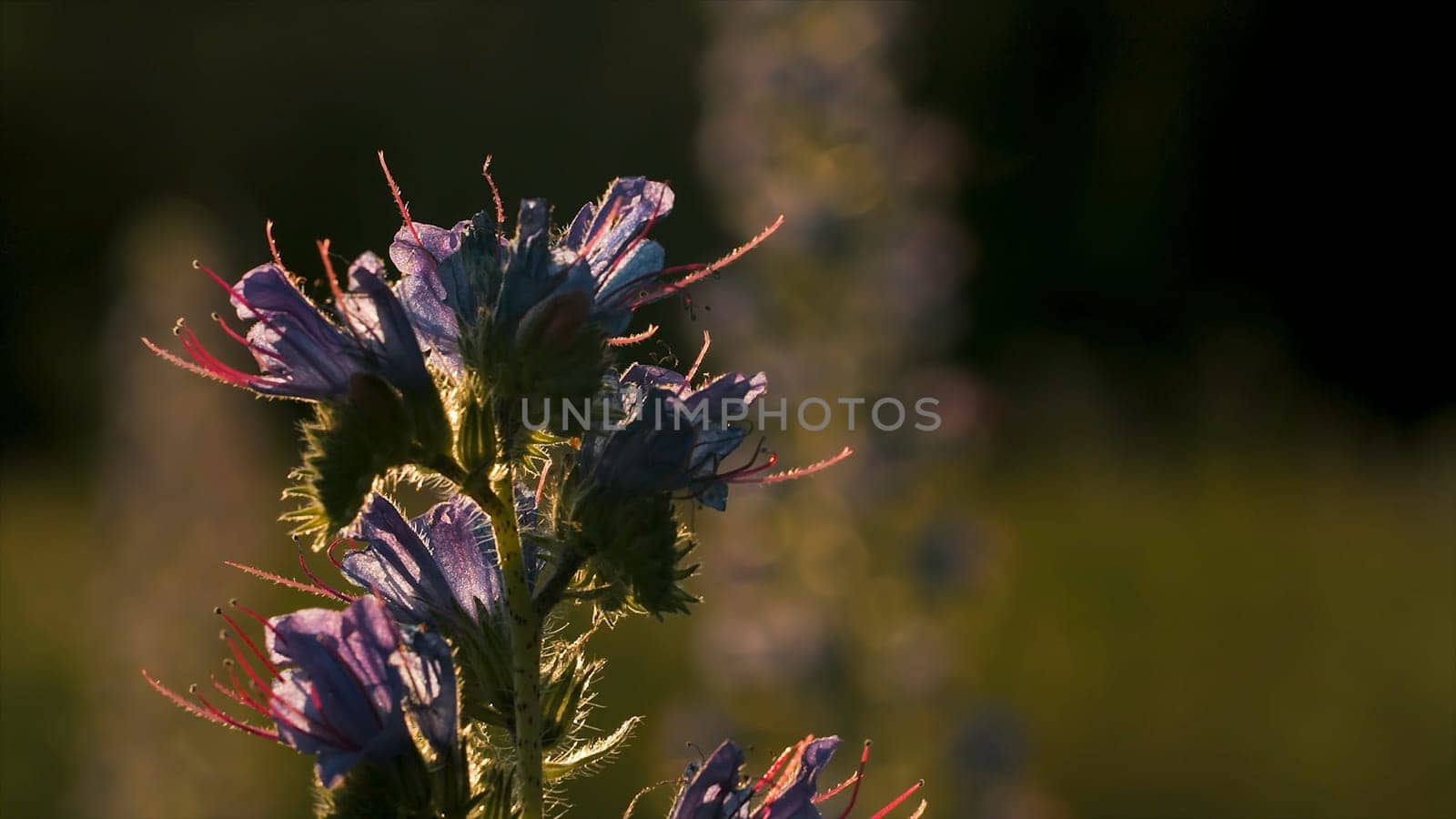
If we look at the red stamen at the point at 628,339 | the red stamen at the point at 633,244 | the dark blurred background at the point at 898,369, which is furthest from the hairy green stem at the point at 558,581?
the dark blurred background at the point at 898,369

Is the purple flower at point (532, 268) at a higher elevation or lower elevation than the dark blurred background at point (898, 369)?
higher

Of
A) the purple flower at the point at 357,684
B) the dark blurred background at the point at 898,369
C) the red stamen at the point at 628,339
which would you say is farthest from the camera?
the dark blurred background at the point at 898,369

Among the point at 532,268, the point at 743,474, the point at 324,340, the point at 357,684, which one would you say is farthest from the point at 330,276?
the point at 743,474

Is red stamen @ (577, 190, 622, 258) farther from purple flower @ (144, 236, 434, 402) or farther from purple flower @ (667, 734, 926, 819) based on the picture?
purple flower @ (667, 734, 926, 819)

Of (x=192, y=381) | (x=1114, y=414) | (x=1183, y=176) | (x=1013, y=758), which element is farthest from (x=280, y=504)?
(x=1183, y=176)

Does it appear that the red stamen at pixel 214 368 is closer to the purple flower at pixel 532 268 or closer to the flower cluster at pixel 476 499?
the flower cluster at pixel 476 499

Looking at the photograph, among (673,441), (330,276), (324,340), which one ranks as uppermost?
(330,276)

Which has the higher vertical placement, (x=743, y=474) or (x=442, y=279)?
(x=442, y=279)

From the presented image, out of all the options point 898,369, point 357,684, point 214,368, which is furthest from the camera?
point 898,369

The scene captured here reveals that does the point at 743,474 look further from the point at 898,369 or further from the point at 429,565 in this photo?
the point at 898,369
